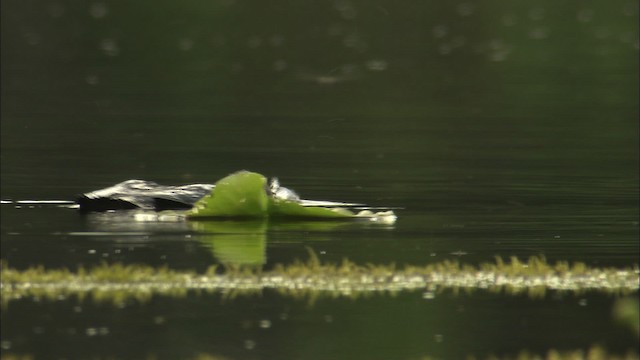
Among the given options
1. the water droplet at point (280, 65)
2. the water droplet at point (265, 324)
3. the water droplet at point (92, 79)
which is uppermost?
the water droplet at point (280, 65)

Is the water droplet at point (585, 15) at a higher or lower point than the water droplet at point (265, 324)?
higher

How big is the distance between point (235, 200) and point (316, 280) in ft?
9.90

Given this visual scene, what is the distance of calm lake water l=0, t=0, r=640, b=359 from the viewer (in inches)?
391

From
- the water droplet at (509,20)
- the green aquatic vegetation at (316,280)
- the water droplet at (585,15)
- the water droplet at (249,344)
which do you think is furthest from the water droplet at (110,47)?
the water droplet at (249,344)

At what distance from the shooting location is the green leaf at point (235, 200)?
14.1 meters

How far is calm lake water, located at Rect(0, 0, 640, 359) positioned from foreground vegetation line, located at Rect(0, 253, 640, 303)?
256mm

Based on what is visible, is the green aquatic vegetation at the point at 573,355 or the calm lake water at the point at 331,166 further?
the calm lake water at the point at 331,166

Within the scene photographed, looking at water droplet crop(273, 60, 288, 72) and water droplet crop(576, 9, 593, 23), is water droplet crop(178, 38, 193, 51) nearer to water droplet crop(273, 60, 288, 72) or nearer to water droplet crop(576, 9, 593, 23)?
water droplet crop(273, 60, 288, 72)

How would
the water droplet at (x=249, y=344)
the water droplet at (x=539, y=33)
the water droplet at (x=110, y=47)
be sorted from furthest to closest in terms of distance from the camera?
the water droplet at (x=539, y=33)
the water droplet at (x=110, y=47)
the water droplet at (x=249, y=344)

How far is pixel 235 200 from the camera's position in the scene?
14172mm

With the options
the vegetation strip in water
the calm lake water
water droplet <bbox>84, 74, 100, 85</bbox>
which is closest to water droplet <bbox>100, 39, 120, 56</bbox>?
the calm lake water

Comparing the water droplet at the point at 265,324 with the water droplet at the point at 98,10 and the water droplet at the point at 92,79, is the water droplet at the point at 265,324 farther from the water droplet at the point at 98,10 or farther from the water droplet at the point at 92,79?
the water droplet at the point at 98,10

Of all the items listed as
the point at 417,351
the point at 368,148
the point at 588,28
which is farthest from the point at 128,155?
the point at 588,28

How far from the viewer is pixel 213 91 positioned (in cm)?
2791
